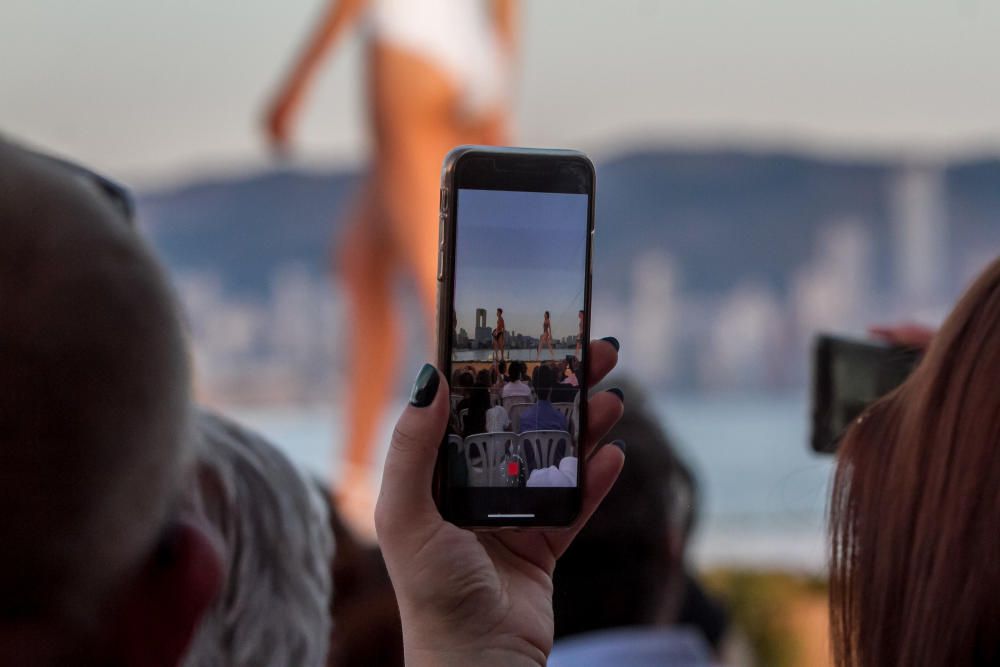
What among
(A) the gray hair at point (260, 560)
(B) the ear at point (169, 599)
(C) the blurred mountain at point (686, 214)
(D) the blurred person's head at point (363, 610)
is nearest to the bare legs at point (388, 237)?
(C) the blurred mountain at point (686, 214)

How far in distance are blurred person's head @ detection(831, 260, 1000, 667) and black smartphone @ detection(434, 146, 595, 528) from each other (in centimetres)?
20

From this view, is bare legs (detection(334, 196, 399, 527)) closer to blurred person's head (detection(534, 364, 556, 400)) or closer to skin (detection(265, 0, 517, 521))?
skin (detection(265, 0, 517, 521))

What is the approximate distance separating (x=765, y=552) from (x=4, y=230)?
3.00m

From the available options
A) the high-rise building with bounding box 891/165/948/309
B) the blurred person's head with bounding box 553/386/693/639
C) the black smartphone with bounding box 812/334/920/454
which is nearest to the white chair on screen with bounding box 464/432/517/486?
the black smartphone with bounding box 812/334/920/454

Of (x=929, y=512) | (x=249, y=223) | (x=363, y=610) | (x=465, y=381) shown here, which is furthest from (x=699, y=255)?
(x=465, y=381)

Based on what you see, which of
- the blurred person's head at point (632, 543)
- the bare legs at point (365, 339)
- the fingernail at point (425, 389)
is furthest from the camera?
the bare legs at point (365, 339)

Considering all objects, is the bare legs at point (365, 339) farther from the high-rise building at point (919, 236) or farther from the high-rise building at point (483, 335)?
the high-rise building at point (483, 335)

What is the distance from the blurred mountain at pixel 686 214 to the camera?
3512 millimetres

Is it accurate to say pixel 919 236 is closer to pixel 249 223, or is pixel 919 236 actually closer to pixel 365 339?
pixel 365 339

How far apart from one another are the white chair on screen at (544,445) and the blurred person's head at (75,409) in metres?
0.25

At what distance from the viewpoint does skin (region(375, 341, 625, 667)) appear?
22.2 inches

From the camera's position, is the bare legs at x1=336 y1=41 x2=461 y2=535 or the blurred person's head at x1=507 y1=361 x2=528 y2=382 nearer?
the blurred person's head at x1=507 y1=361 x2=528 y2=382

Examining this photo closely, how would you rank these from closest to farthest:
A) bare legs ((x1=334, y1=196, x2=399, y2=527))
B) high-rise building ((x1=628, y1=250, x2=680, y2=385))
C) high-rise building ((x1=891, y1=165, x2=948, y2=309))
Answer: bare legs ((x1=334, y1=196, x2=399, y2=527)) → high-rise building ((x1=628, y1=250, x2=680, y2=385)) → high-rise building ((x1=891, y1=165, x2=948, y2=309))

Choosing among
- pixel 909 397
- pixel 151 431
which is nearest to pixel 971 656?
pixel 909 397
